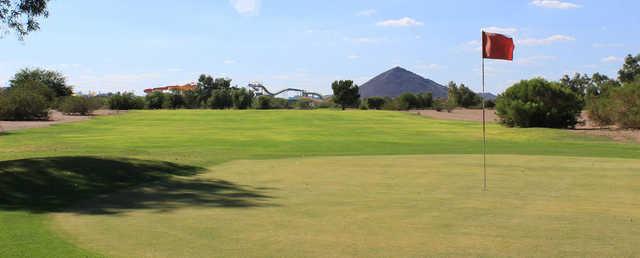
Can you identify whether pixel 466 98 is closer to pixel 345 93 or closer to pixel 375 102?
pixel 375 102

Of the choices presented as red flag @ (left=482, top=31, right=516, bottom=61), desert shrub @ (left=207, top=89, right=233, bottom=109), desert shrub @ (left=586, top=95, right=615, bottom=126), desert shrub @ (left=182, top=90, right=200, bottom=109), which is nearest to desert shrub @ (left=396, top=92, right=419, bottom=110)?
desert shrub @ (left=207, top=89, right=233, bottom=109)

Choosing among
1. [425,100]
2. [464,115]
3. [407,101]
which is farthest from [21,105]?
[425,100]

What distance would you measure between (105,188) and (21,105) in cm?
7280

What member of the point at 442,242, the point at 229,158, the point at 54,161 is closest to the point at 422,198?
the point at 442,242

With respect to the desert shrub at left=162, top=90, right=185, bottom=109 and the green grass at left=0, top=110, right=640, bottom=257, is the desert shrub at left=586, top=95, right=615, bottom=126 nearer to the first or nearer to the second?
the green grass at left=0, top=110, right=640, bottom=257

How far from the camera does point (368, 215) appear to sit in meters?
12.8

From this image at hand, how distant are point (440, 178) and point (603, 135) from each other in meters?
30.1

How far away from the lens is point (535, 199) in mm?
15102

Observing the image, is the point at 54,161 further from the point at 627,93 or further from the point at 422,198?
the point at 627,93

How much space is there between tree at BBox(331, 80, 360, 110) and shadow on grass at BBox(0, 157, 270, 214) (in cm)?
15931

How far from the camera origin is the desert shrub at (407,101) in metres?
146

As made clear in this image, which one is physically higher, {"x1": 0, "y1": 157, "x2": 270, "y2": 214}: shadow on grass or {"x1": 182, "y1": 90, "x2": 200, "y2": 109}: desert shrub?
{"x1": 182, "y1": 90, "x2": 200, "y2": 109}: desert shrub

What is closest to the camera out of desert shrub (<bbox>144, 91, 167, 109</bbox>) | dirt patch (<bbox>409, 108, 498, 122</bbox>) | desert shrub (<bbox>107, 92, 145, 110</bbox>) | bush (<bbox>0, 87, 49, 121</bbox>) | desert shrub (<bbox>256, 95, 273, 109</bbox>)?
bush (<bbox>0, 87, 49, 121</bbox>)

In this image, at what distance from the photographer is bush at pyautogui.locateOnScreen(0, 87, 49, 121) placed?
3159 inches
